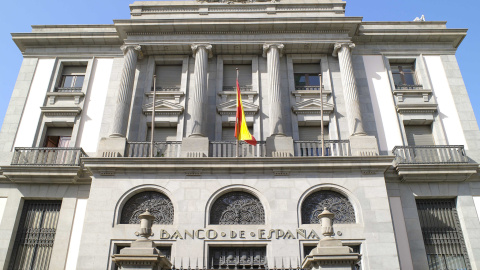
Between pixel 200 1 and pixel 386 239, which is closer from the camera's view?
pixel 386 239

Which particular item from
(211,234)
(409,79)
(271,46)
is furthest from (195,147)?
(409,79)

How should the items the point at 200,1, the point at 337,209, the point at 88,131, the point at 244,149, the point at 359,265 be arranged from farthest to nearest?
the point at 200,1 → the point at 88,131 → the point at 244,149 → the point at 337,209 → the point at 359,265

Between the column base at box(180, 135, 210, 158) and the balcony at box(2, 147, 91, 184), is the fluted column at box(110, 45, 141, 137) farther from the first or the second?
the column base at box(180, 135, 210, 158)

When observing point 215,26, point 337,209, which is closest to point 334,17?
point 215,26

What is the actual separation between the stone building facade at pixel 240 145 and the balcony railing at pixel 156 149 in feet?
0.21

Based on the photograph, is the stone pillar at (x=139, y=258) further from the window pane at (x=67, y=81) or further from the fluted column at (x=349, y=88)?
the window pane at (x=67, y=81)

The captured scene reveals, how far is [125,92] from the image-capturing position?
1916 cm

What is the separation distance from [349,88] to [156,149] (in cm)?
899

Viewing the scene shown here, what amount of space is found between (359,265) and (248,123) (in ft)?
25.4

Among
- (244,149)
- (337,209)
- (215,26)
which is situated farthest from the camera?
(215,26)

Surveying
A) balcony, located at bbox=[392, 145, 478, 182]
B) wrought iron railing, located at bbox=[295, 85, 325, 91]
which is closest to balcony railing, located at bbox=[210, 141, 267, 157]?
wrought iron railing, located at bbox=[295, 85, 325, 91]

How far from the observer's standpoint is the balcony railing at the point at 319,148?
17547 millimetres

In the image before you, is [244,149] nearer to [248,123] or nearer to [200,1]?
[248,123]

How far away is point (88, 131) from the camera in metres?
19.4
